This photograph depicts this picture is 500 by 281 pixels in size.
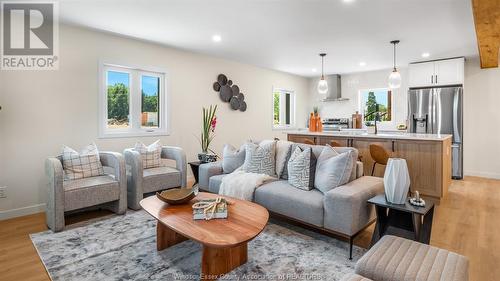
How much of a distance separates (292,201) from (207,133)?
2.56 meters

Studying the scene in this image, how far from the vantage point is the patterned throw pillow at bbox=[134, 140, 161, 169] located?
3902mm

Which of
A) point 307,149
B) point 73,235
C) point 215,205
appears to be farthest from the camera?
point 307,149

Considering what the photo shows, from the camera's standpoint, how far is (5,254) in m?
2.37

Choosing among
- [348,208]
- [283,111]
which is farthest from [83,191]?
[283,111]

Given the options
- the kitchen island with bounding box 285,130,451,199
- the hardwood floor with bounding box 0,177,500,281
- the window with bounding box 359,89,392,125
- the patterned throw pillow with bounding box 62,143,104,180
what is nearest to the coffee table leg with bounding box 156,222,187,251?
the hardwood floor with bounding box 0,177,500,281

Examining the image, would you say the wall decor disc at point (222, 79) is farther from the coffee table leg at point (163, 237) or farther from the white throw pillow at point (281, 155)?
the coffee table leg at point (163, 237)

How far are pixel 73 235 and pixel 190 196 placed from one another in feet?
4.38

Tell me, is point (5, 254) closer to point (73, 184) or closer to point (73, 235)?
point (73, 235)

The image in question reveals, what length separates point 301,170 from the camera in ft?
9.43

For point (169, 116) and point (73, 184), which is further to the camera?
point (169, 116)

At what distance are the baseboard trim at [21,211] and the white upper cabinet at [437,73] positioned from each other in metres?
6.88

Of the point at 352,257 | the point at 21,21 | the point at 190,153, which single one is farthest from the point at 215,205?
the point at 21,21

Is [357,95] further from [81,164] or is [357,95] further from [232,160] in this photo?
[81,164]

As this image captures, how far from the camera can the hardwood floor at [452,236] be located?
6.98 feet
